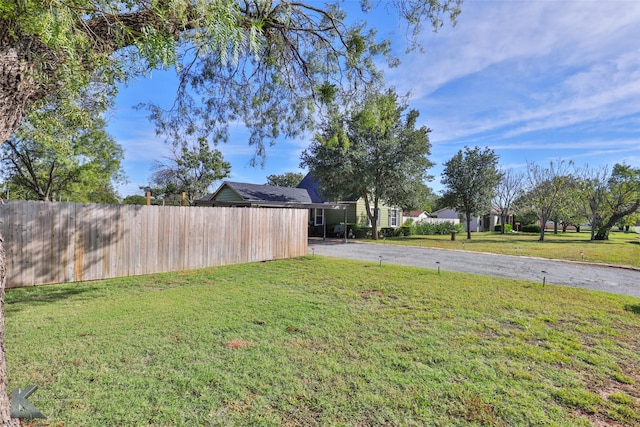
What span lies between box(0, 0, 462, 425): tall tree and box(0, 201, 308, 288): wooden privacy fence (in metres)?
3.09

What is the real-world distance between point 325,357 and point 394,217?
24.2 m

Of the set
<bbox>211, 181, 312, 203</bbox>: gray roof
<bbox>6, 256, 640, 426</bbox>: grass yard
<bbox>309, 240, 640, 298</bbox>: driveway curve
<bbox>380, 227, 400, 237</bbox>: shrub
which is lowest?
<bbox>309, 240, 640, 298</bbox>: driveway curve

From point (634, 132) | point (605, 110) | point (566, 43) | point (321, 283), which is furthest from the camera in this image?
point (634, 132)

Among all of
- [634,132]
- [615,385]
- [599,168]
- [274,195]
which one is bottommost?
[615,385]

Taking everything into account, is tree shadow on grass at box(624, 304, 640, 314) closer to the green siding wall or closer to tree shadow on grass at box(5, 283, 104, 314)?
tree shadow on grass at box(5, 283, 104, 314)

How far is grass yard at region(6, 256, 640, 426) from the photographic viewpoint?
236 cm

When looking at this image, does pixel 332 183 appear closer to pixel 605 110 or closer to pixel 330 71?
pixel 330 71

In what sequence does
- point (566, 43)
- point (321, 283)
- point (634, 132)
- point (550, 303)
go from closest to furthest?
point (550, 303), point (321, 283), point (566, 43), point (634, 132)

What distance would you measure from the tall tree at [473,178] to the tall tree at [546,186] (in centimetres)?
390

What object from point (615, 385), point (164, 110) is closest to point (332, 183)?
point (164, 110)

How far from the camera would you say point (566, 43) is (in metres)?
7.95

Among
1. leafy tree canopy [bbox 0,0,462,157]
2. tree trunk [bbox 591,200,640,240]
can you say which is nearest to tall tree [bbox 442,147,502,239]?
tree trunk [bbox 591,200,640,240]

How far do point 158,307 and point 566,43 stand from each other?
38.3 ft

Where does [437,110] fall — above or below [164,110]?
above
